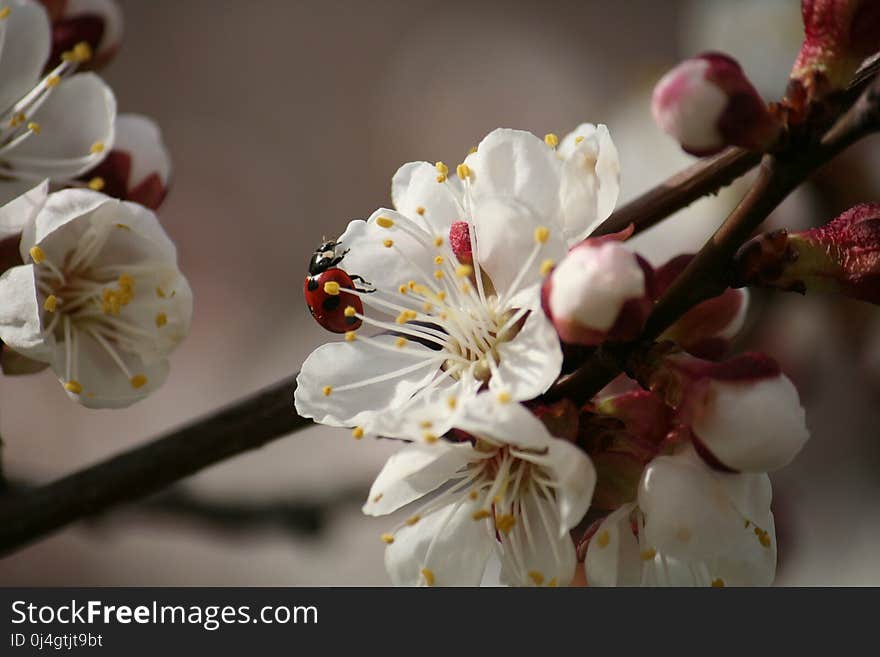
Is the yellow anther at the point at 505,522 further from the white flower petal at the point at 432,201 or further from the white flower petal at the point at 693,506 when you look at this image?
the white flower petal at the point at 432,201

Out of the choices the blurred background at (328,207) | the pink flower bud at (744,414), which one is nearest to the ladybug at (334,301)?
the pink flower bud at (744,414)

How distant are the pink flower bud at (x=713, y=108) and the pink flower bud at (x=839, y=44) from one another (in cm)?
4

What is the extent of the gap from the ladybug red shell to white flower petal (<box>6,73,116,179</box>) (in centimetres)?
26

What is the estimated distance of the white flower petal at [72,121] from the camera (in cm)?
103

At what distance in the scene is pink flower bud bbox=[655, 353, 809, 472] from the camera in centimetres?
71

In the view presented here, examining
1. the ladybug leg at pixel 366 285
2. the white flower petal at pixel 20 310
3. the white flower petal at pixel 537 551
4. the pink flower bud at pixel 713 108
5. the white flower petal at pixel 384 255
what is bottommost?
the white flower petal at pixel 537 551

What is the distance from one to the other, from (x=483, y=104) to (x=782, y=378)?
147 inches

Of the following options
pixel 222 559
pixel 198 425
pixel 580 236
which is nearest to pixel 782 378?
pixel 580 236

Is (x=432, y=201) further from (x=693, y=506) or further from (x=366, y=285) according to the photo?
(x=693, y=506)

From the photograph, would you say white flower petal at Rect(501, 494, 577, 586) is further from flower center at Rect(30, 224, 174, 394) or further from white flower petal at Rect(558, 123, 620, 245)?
flower center at Rect(30, 224, 174, 394)

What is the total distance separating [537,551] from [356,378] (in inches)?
7.6

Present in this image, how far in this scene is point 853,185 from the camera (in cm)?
169

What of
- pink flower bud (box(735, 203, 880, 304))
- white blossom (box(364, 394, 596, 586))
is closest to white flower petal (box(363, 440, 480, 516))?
white blossom (box(364, 394, 596, 586))
